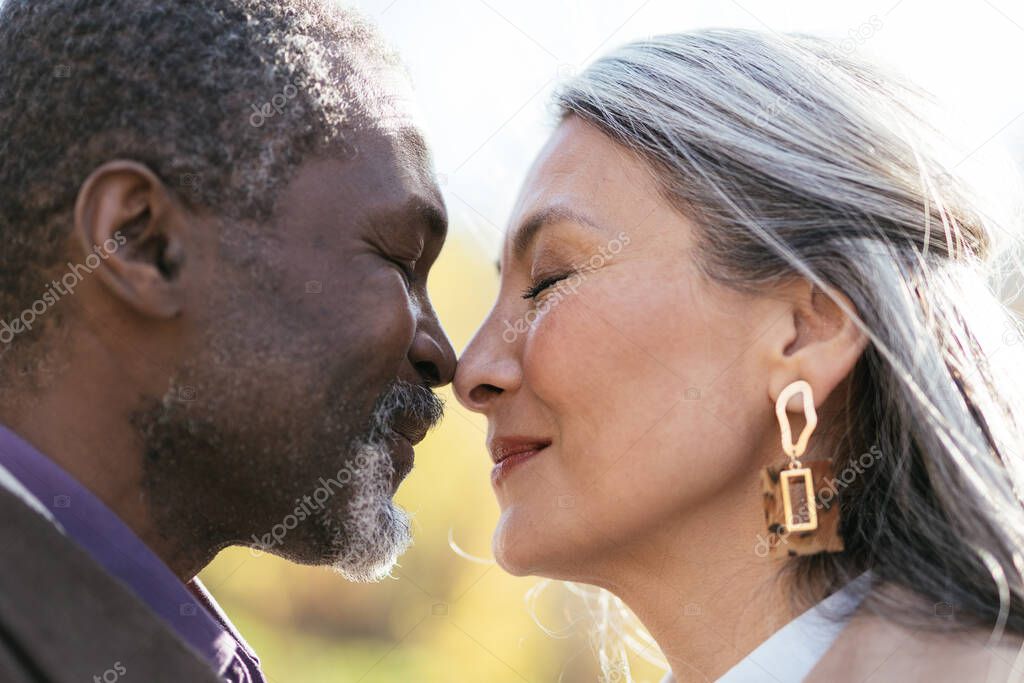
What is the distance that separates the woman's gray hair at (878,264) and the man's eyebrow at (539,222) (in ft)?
0.65

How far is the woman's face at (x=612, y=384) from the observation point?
2.46 meters

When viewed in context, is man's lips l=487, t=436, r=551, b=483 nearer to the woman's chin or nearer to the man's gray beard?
the woman's chin

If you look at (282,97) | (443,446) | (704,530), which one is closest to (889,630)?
(704,530)

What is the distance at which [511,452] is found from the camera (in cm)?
275

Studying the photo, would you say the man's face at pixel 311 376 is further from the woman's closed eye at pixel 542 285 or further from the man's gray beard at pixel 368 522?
the woman's closed eye at pixel 542 285

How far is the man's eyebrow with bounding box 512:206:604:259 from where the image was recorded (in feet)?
8.76

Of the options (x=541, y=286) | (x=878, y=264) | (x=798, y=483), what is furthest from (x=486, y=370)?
(x=878, y=264)

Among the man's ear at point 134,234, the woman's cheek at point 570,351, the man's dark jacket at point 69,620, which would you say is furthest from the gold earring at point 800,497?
the man's ear at point 134,234

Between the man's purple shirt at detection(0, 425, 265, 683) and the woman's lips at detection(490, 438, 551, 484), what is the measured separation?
0.75 metres

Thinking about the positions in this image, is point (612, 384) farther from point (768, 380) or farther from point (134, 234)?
point (134, 234)

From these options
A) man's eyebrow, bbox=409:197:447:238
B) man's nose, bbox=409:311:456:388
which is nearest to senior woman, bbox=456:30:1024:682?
man's nose, bbox=409:311:456:388

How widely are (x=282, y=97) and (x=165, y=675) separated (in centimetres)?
123

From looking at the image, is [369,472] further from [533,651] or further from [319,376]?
[533,651]

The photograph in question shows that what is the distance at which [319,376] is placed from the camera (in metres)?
2.53
